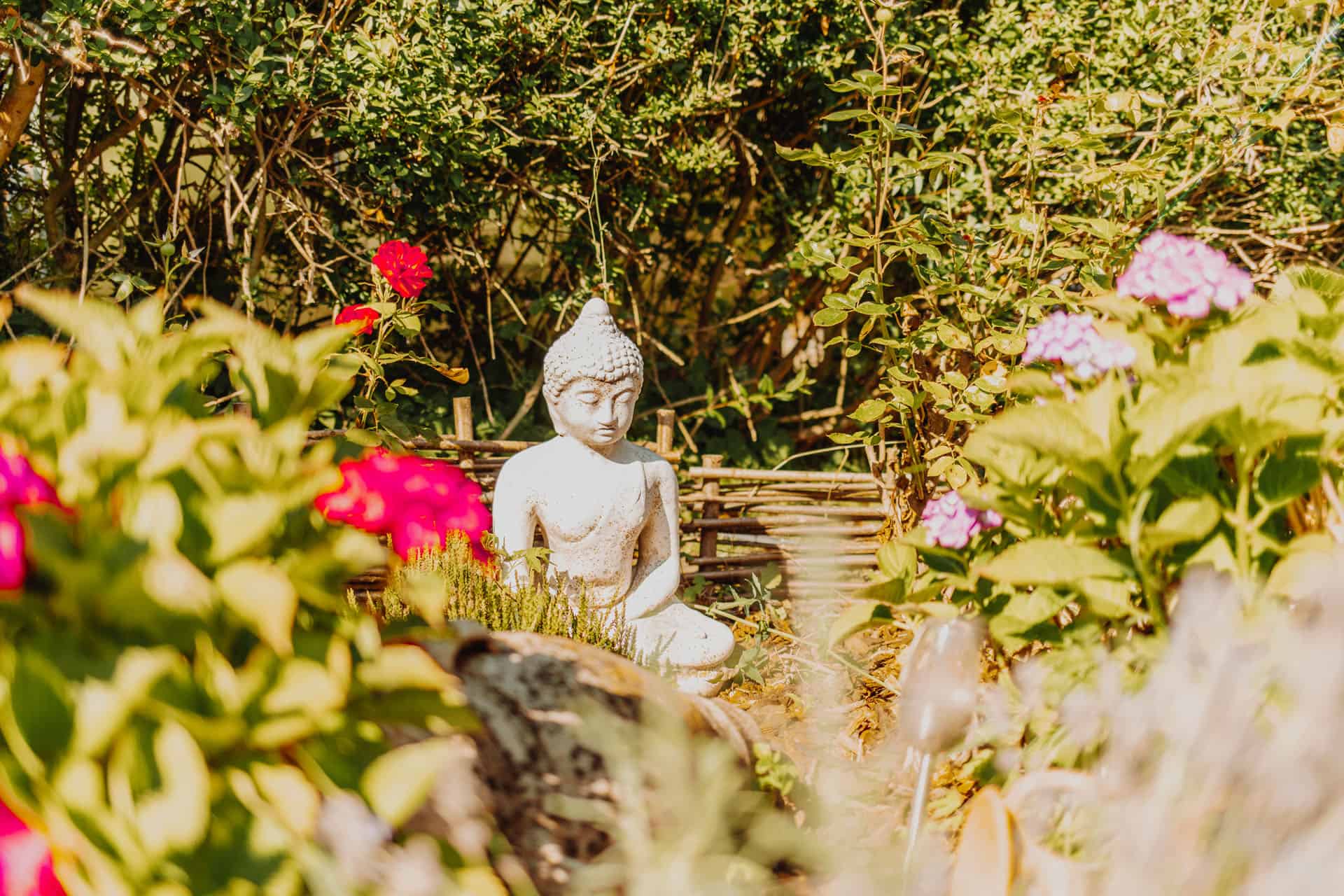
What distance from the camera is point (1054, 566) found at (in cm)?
151

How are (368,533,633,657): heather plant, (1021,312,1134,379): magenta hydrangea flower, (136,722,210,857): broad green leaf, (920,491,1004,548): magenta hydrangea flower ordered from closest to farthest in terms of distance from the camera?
(136,722,210,857): broad green leaf
(1021,312,1134,379): magenta hydrangea flower
(920,491,1004,548): magenta hydrangea flower
(368,533,633,657): heather plant

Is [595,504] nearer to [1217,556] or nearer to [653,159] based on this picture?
[1217,556]

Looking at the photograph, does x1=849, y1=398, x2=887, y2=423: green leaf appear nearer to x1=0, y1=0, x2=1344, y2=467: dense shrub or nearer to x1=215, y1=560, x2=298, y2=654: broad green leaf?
x1=0, y1=0, x2=1344, y2=467: dense shrub

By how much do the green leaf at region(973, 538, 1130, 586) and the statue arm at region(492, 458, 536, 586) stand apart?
1.49 meters

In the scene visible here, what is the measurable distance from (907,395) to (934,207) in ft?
4.39

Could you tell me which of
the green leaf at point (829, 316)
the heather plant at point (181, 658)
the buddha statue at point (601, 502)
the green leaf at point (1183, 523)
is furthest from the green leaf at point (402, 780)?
the green leaf at point (829, 316)

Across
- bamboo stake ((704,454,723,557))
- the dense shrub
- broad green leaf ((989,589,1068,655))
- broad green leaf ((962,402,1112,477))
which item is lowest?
bamboo stake ((704,454,723,557))

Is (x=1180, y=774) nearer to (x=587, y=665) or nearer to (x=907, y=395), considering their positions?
(x=587, y=665)

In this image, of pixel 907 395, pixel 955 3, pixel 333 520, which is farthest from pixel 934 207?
pixel 333 520

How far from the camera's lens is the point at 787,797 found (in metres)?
1.82

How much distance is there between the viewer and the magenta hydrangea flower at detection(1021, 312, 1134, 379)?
159cm

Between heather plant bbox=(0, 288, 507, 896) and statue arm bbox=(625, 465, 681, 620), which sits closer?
heather plant bbox=(0, 288, 507, 896)

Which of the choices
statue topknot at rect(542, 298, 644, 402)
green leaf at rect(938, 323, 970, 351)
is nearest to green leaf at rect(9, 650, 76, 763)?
statue topknot at rect(542, 298, 644, 402)

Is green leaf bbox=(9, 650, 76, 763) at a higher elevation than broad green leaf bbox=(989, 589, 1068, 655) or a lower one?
higher
